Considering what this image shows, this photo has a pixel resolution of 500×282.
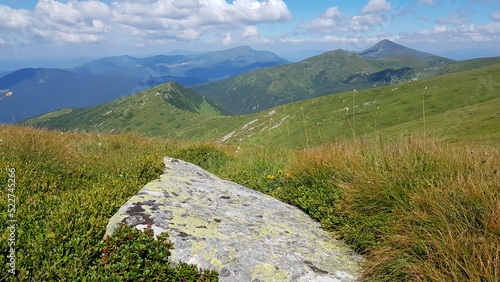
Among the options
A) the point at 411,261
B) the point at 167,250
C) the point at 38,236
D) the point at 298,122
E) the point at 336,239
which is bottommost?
the point at 298,122

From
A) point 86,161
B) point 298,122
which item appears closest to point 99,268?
point 86,161

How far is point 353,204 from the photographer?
5238 millimetres

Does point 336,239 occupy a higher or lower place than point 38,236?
lower

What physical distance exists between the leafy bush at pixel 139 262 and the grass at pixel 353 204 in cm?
18

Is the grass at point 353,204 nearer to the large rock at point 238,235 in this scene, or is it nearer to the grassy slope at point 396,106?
the large rock at point 238,235

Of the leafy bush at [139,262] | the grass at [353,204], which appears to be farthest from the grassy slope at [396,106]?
the leafy bush at [139,262]

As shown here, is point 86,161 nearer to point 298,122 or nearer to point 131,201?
point 131,201

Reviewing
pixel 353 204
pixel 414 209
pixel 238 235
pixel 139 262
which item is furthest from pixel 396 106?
pixel 139 262

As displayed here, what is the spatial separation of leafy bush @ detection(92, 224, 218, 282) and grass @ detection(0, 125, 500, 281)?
0.61ft

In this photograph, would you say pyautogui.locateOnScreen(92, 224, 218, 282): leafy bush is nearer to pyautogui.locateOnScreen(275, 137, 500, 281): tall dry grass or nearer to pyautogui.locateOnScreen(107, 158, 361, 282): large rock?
pyautogui.locateOnScreen(107, 158, 361, 282): large rock

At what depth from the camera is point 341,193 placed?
5992mm

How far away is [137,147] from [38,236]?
9543 mm

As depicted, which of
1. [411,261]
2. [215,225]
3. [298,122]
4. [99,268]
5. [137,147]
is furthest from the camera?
[298,122]

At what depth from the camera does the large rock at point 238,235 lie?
12.0 ft
